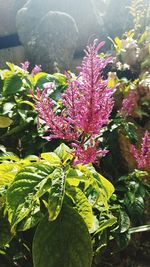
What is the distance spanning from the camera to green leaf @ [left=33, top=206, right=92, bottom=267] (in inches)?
51.9

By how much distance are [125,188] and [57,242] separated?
36.0 inches

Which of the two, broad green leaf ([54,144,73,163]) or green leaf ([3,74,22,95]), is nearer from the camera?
broad green leaf ([54,144,73,163])

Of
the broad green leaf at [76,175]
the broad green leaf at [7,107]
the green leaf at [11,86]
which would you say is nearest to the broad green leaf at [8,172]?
the broad green leaf at [76,175]

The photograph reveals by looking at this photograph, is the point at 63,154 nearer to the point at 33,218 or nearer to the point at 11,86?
the point at 33,218

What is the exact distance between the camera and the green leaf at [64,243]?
1317 mm

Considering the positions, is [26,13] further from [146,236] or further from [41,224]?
[41,224]

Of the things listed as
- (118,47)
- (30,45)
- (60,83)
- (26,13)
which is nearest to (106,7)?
(26,13)

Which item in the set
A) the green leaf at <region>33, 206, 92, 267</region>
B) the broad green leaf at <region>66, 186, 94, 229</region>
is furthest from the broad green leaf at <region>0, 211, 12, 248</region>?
the broad green leaf at <region>66, 186, 94, 229</region>

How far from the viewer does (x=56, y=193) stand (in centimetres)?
124

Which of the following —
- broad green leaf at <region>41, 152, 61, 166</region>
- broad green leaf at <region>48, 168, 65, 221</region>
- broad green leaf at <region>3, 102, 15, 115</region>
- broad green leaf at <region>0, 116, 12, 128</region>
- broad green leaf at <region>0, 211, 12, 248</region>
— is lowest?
broad green leaf at <region>0, 211, 12, 248</region>

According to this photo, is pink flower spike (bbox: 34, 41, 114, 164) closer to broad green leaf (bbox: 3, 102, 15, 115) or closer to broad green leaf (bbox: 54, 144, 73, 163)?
broad green leaf (bbox: 54, 144, 73, 163)

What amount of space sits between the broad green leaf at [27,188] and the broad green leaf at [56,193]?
26 millimetres

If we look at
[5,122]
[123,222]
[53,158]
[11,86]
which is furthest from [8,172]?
[11,86]

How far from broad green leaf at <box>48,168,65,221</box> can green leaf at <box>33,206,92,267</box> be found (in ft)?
0.48
